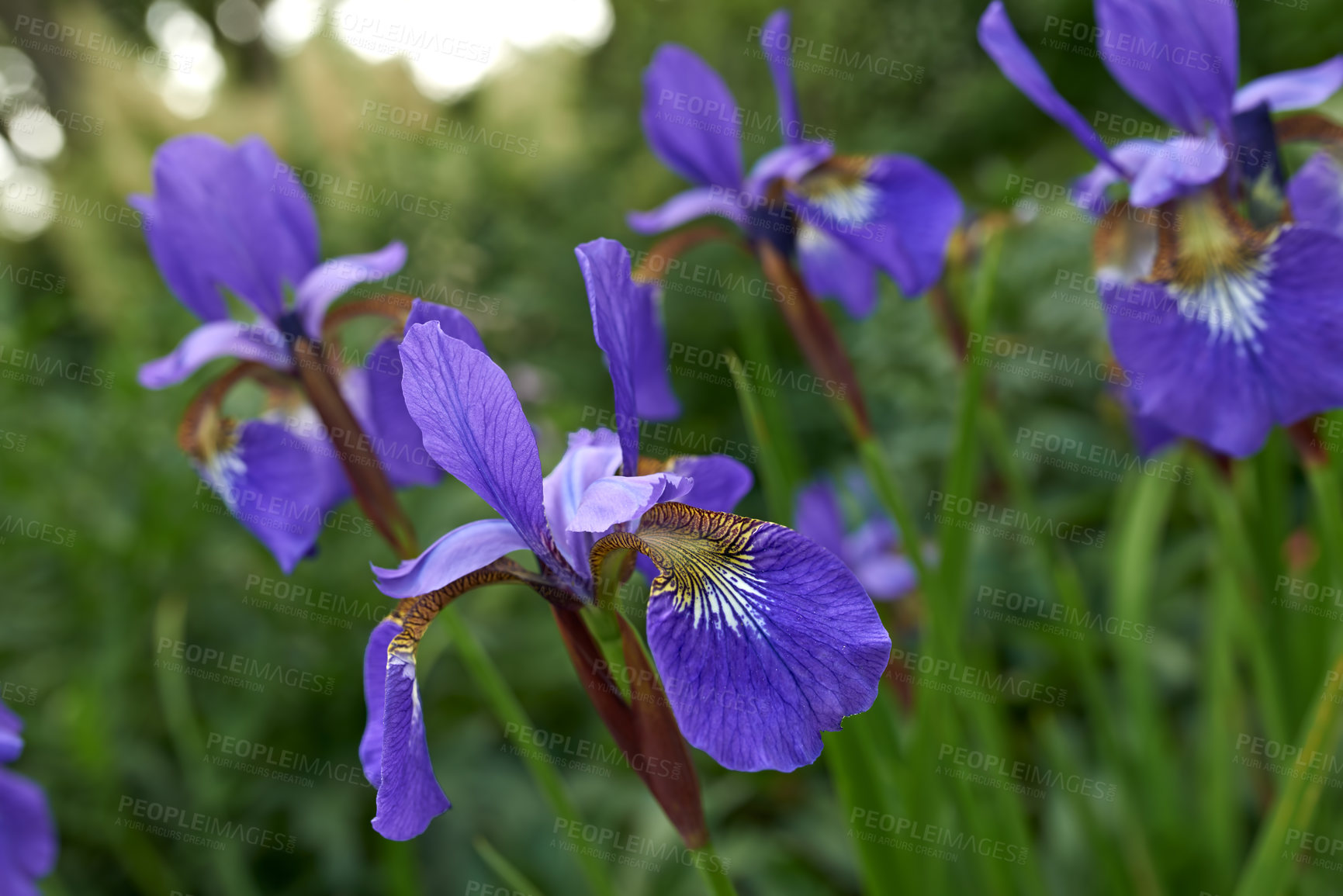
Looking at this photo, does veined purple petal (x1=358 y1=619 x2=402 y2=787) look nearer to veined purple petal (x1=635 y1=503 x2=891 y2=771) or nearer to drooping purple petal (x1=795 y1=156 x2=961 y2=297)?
veined purple petal (x1=635 y1=503 x2=891 y2=771)

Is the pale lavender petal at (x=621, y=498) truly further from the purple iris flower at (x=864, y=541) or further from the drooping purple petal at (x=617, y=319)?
the purple iris flower at (x=864, y=541)

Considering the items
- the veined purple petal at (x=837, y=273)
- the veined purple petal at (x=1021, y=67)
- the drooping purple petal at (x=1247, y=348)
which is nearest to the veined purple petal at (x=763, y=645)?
the drooping purple petal at (x=1247, y=348)

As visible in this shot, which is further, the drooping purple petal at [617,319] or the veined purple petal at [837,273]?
the veined purple petal at [837,273]

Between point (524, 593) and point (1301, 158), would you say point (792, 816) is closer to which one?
point (524, 593)

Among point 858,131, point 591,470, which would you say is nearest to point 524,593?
point 591,470

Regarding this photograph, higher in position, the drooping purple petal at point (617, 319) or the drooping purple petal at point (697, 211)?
the drooping purple petal at point (617, 319)

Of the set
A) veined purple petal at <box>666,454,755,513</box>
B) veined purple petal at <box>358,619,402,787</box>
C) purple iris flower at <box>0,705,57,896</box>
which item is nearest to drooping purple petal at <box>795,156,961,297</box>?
veined purple petal at <box>666,454,755,513</box>

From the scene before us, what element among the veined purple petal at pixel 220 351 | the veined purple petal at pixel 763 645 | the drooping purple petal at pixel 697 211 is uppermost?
the drooping purple petal at pixel 697 211
